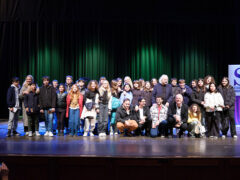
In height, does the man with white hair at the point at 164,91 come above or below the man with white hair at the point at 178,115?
above

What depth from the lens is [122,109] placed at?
730cm

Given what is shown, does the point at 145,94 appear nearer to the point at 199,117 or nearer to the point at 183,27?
the point at 199,117

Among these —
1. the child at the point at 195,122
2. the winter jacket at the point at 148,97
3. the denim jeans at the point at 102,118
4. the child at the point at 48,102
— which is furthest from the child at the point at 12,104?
the child at the point at 195,122

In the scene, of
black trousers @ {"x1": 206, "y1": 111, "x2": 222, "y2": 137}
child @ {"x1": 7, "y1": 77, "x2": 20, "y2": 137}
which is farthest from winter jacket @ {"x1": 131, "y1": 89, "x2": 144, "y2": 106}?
child @ {"x1": 7, "y1": 77, "x2": 20, "y2": 137}

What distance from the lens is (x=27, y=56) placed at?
12102 millimetres

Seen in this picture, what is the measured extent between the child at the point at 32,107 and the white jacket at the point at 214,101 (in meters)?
4.36

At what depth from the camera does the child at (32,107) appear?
7.10 meters

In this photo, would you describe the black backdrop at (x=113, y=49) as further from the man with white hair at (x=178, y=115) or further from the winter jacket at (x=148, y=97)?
the man with white hair at (x=178, y=115)

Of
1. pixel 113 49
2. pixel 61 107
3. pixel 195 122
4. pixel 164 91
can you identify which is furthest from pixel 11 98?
pixel 113 49

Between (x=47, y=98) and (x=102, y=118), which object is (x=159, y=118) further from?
(x=47, y=98)

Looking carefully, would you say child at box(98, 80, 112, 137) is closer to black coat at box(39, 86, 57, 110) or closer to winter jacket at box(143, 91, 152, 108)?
winter jacket at box(143, 91, 152, 108)
